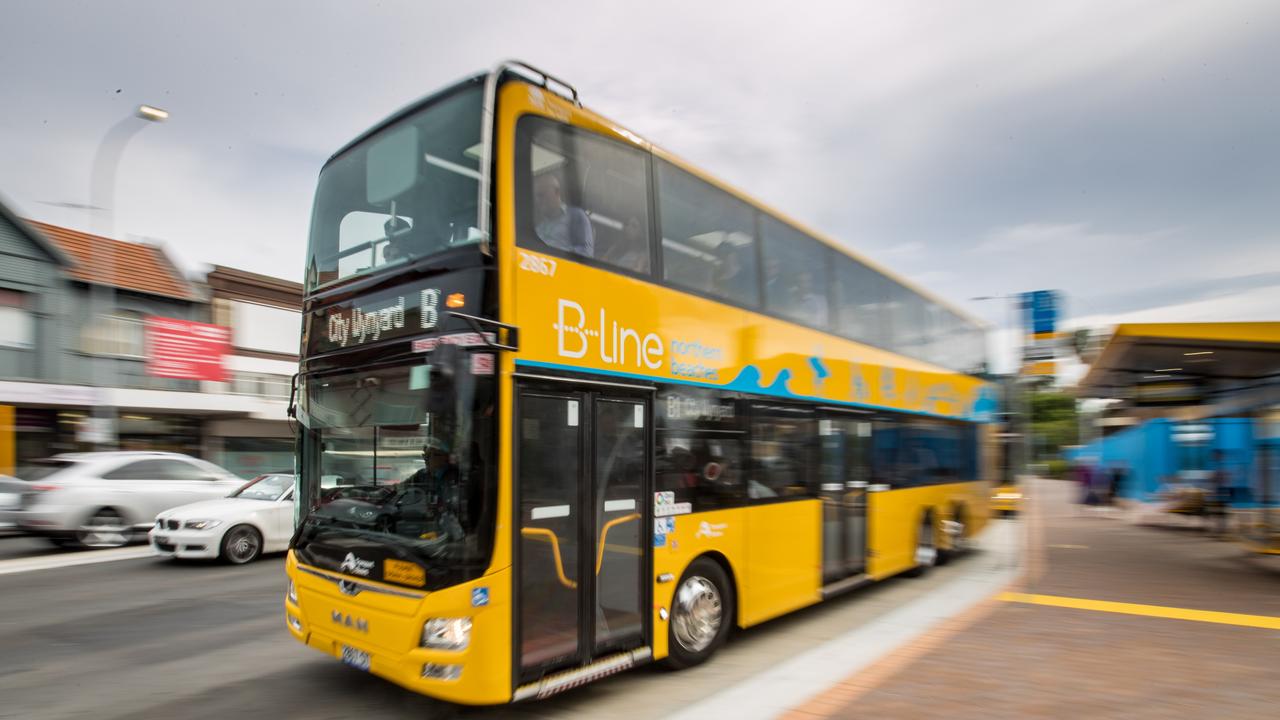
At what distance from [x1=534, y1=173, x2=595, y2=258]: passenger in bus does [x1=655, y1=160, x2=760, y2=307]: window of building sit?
91cm

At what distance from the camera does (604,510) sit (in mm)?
5203

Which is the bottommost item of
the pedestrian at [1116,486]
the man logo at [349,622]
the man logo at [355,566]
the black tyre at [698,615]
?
the pedestrian at [1116,486]

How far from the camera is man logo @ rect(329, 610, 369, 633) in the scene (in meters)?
4.64

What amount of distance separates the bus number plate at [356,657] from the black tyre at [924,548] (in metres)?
7.91

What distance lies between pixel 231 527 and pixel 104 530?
3266 mm

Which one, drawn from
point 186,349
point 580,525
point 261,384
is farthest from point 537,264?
point 261,384

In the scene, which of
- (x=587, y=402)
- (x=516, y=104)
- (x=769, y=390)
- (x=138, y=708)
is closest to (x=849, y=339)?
(x=769, y=390)

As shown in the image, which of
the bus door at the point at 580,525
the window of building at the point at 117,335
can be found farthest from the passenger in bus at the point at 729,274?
the window of building at the point at 117,335

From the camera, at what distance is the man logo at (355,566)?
4.67 meters

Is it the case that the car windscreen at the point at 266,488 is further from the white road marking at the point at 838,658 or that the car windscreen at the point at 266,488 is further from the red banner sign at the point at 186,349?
the red banner sign at the point at 186,349

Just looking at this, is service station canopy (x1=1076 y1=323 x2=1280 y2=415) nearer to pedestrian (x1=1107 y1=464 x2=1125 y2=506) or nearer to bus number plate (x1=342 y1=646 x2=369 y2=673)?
pedestrian (x1=1107 y1=464 x2=1125 y2=506)

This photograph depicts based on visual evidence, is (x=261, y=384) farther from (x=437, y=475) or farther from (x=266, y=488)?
(x=437, y=475)

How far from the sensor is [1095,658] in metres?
6.20

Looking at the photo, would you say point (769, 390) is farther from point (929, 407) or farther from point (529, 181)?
point (929, 407)
